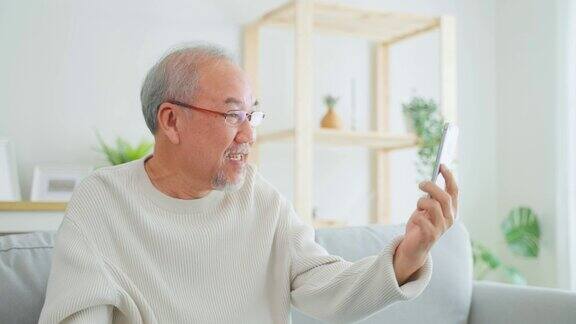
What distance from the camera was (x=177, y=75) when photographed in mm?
1763

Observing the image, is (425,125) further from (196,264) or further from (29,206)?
(196,264)

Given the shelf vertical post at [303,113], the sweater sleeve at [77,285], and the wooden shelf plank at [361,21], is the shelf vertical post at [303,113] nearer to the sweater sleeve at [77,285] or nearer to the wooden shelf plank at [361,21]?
the wooden shelf plank at [361,21]

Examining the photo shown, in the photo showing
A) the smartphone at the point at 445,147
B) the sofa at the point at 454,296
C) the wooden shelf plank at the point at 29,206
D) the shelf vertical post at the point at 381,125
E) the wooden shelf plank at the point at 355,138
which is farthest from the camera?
the shelf vertical post at the point at 381,125

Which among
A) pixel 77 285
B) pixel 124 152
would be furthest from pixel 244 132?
pixel 124 152

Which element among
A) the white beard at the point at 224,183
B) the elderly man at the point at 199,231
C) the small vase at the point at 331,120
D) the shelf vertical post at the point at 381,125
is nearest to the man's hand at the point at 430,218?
the elderly man at the point at 199,231

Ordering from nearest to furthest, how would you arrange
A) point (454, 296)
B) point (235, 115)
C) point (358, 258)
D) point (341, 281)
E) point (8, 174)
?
point (341, 281)
point (235, 115)
point (358, 258)
point (454, 296)
point (8, 174)

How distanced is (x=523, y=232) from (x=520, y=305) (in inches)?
85.3

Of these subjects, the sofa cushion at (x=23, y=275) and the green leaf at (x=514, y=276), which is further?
the green leaf at (x=514, y=276)

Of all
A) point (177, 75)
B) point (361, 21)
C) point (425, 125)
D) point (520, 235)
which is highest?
point (361, 21)

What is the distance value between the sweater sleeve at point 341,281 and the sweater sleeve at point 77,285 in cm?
40

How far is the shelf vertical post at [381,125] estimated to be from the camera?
4.29m

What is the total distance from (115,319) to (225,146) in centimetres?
42

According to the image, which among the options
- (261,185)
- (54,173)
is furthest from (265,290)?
(54,173)

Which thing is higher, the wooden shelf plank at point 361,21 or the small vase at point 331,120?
the wooden shelf plank at point 361,21
